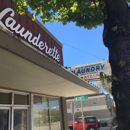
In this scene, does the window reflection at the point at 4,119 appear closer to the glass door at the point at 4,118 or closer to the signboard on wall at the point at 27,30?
the glass door at the point at 4,118

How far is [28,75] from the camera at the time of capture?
5.48 meters

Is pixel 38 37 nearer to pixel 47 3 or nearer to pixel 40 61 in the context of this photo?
pixel 40 61

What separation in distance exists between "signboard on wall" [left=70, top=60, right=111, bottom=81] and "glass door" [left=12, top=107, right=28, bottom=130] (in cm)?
865

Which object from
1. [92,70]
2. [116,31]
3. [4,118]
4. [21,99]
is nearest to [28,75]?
[4,118]

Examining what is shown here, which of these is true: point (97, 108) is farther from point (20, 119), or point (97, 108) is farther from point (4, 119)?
point (4, 119)

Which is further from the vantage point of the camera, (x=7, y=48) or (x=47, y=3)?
(x=47, y=3)

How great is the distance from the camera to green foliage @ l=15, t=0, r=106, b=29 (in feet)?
12.6

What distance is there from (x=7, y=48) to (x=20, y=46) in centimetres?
42

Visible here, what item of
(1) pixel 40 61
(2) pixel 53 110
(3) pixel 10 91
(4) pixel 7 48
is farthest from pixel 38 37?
(2) pixel 53 110

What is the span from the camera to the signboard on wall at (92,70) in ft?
51.6

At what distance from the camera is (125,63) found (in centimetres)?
246

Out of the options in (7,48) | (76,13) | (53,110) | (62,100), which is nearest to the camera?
(7,48)

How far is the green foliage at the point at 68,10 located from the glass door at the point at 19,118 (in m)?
4.22

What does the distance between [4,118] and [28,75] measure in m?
2.21
